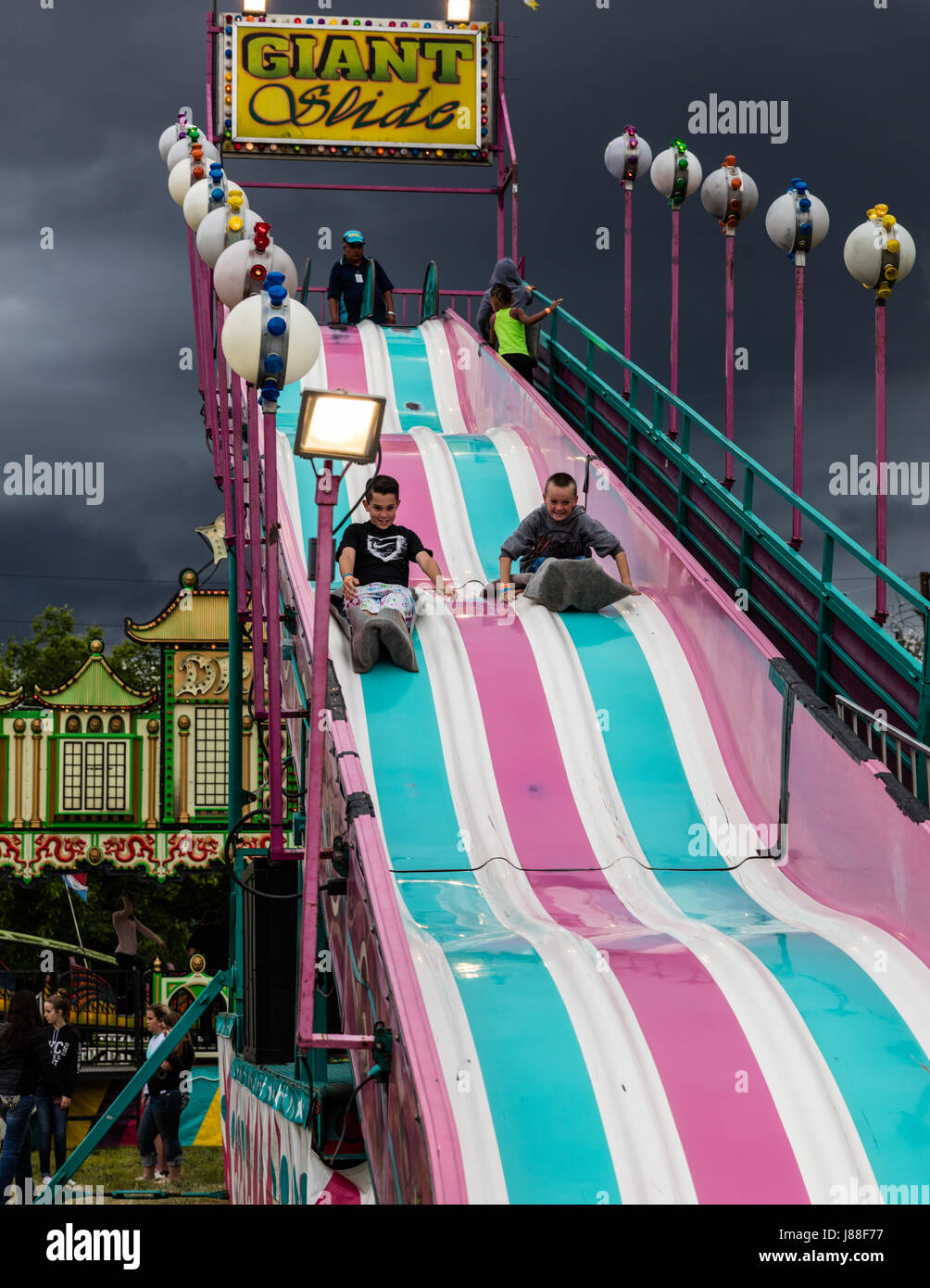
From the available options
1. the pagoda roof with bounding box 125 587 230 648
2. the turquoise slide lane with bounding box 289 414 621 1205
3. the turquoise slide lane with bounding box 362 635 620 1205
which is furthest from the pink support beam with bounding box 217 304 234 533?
the pagoda roof with bounding box 125 587 230 648

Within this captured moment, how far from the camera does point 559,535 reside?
9.48m

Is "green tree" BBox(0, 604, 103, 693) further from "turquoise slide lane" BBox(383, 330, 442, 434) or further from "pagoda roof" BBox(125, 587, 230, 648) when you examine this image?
"turquoise slide lane" BBox(383, 330, 442, 434)

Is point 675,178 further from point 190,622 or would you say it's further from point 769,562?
point 190,622

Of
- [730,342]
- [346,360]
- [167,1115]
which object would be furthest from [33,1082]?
[346,360]

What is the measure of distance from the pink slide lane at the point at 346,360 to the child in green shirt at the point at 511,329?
4.82ft

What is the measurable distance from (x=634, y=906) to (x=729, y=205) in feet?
21.2

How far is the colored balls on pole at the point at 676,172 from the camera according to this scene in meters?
12.1

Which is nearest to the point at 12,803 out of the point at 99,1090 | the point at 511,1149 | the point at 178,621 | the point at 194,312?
the point at 178,621

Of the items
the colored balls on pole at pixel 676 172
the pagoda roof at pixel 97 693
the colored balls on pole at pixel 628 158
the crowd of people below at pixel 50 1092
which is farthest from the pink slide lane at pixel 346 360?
the pagoda roof at pixel 97 693

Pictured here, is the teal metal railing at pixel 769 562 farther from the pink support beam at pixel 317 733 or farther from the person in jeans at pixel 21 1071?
the person in jeans at pixel 21 1071

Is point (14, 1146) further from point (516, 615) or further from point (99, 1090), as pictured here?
point (99, 1090)

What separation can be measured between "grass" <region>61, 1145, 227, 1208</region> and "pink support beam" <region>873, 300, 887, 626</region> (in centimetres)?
640

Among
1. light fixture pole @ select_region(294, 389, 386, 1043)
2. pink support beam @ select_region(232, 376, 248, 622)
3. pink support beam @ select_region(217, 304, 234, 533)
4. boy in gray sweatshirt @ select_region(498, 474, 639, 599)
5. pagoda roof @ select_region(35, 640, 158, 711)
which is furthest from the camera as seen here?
pagoda roof @ select_region(35, 640, 158, 711)

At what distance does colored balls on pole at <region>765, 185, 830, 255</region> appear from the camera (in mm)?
10039
